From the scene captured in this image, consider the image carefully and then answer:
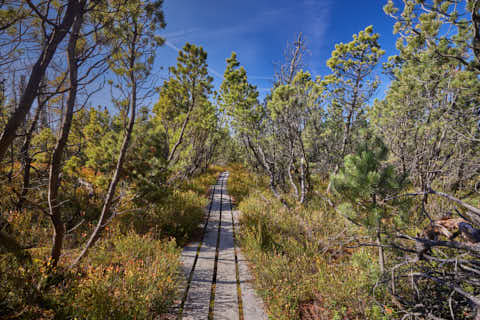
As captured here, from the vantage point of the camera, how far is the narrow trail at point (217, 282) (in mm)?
2936

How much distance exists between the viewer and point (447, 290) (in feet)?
7.65

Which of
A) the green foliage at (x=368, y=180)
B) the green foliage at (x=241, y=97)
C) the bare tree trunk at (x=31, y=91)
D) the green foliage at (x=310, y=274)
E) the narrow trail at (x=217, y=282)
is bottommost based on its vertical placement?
the narrow trail at (x=217, y=282)

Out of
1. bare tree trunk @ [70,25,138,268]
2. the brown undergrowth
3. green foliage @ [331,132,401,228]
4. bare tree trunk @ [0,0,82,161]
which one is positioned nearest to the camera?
bare tree trunk @ [0,0,82,161]

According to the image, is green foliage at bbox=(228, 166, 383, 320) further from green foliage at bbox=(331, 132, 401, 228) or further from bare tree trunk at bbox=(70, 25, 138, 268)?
bare tree trunk at bbox=(70, 25, 138, 268)

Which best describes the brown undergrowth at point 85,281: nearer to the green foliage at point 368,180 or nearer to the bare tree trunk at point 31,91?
the bare tree trunk at point 31,91

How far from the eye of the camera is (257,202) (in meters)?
8.09

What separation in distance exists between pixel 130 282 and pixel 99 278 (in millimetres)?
461

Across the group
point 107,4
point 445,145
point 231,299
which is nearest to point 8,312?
point 231,299

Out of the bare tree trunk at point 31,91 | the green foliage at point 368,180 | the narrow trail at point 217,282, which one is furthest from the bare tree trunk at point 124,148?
the green foliage at point 368,180

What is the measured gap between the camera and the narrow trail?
116 inches

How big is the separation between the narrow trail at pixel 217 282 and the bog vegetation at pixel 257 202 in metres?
0.28

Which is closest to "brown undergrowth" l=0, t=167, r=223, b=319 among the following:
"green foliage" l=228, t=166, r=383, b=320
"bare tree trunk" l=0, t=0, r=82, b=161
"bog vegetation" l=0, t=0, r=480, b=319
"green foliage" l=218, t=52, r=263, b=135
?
"bog vegetation" l=0, t=0, r=480, b=319

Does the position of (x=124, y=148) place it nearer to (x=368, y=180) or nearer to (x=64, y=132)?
(x=64, y=132)

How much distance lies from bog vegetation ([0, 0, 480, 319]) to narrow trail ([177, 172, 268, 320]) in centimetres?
28
